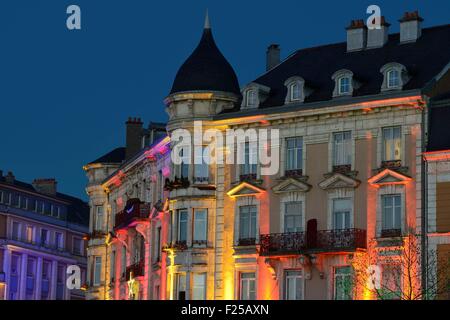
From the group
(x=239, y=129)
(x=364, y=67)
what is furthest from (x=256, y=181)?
(x=364, y=67)

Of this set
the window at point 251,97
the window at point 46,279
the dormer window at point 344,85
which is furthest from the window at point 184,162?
the window at point 46,279

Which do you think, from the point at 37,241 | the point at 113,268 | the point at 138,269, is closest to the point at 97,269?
the point at 113,268

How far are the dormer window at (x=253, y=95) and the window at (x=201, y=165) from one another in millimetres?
2823

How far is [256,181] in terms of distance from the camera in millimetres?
63438

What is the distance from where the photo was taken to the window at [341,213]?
198 feet

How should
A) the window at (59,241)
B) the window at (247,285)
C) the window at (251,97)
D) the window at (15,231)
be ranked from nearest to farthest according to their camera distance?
the window at (247,285) < the window at (251,97) < the window at (15,231) < the window at (59,241)

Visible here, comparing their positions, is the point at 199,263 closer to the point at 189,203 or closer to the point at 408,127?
the point at 189,203

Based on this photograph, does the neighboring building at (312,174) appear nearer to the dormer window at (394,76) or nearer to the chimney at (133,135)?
the dormer window at (394,76)

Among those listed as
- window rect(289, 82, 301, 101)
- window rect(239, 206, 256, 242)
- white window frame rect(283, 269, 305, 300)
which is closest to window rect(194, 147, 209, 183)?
window rect(239, 206, 256, 242)

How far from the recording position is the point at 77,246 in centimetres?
12381

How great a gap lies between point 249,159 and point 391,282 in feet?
32.1

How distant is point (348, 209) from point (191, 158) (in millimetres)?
8960

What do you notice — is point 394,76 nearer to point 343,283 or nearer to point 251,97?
point 251,97

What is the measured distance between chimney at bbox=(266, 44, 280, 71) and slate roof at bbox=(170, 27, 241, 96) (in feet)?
13.2
